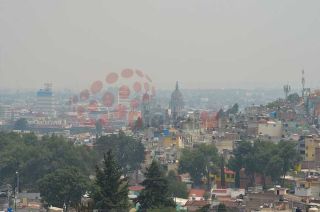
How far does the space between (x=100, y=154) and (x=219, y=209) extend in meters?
15.1

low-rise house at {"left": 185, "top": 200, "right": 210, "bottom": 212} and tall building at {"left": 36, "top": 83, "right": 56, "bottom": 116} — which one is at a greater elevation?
tall building at {"left": 36, "top": 83, "right": 56, "bottom": 116}

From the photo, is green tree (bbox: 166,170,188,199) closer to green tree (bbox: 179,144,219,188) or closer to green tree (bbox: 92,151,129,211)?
green tree (bbox: 179,144,219,188)

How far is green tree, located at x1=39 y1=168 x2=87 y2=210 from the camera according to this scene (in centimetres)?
2364

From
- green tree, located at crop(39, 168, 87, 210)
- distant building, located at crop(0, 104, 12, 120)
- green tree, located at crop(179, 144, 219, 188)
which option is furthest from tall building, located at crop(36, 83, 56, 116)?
green tree, located at crop(39, 168, 87, 210)

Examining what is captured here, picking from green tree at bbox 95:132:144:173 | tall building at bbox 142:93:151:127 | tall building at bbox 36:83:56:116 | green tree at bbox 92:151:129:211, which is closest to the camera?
green tree at bbox 92:151:129:211

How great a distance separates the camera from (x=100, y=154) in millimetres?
36125

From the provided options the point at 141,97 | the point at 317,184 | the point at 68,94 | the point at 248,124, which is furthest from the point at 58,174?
the point at 68,94

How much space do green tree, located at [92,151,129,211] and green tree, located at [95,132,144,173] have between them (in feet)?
54.2

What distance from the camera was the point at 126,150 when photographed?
118 ft

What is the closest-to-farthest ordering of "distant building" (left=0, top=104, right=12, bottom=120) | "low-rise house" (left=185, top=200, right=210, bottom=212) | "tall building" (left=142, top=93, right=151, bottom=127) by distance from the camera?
"low-rise house" (left=185, top=200, right=210, bottom=212)
"tall building" (left=142, top=93, right=151, bottom=127)
"distant building" (left=0, top=104, right=12, bottom=120)

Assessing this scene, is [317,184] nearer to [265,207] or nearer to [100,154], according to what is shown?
[265,207]

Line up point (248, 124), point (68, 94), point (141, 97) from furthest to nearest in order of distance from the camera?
point (68, 94) < point (141, 97) < point (248, 124)

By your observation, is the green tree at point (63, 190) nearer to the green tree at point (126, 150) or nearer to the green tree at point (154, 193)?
the green tree at point (154, 193)

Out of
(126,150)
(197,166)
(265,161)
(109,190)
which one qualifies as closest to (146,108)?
(126,150)
